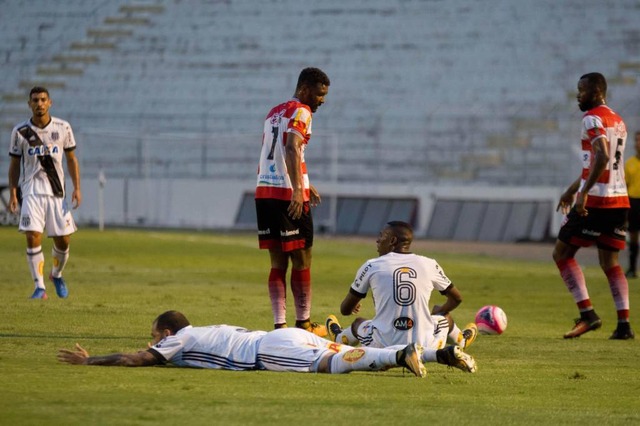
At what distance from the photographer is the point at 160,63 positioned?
40.5 meters

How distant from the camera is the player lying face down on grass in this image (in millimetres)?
8203

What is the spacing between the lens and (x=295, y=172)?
1035cm

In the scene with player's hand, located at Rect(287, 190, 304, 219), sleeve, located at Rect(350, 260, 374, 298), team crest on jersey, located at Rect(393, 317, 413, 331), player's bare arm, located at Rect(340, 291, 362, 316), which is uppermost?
player's hand, located at Rect(287, 190, 304, 219)

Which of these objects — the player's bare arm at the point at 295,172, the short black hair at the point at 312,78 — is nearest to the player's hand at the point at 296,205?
the player's bare arm at the point at 295,172

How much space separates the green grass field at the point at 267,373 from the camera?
6738mm

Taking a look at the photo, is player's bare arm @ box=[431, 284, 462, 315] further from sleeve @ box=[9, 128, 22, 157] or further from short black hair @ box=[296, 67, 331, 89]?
sleeve @ box=[9, 128, 22, 157]

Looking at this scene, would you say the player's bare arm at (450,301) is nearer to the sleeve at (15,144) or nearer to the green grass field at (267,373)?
the green grass field at (267,373)

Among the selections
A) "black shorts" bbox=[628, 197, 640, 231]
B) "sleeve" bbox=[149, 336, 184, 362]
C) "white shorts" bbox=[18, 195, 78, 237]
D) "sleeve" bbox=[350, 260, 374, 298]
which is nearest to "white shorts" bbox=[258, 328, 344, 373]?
"sleeve" bbox=[149, 336, 184, 362]

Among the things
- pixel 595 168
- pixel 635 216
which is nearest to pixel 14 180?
pixel 595 168

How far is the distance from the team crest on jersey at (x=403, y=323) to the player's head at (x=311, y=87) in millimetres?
2505

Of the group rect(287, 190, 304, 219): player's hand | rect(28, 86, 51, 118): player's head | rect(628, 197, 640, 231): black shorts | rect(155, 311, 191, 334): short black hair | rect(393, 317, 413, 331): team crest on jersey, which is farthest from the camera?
rect(628, 197, 640, 231): black shorts

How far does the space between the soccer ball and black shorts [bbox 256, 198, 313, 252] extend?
187 cm

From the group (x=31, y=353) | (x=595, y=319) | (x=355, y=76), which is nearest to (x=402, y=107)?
(x=355, y=76)

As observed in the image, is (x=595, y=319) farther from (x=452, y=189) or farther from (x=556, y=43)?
(x=556, y=43)
